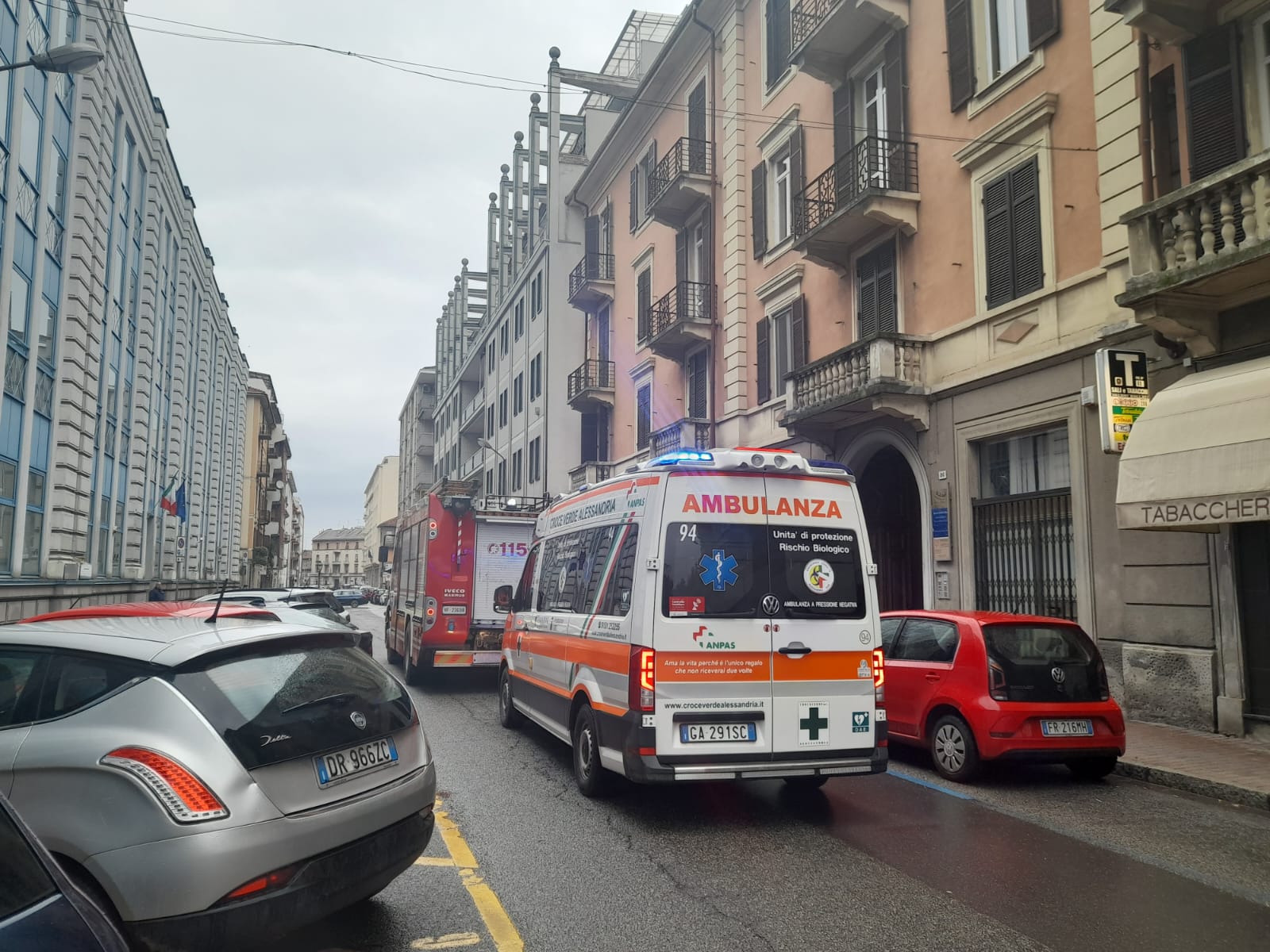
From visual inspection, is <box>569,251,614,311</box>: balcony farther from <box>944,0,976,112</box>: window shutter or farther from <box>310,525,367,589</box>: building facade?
<box>310,525,367,589</box>: building facade

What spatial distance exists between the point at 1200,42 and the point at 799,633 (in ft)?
29.8

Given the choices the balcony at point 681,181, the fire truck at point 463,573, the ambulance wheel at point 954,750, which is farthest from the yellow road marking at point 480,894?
the balcony at point 681,181

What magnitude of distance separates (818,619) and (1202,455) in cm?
530

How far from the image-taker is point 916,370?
Result: 1472cm

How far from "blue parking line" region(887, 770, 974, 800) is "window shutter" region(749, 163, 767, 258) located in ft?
46.0

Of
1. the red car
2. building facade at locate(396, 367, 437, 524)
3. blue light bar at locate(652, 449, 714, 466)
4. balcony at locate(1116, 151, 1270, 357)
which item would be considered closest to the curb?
the red car

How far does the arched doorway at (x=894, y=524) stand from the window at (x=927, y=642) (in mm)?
7649

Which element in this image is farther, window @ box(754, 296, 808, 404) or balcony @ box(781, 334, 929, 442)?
window @ box(754, 296, 808, 404)

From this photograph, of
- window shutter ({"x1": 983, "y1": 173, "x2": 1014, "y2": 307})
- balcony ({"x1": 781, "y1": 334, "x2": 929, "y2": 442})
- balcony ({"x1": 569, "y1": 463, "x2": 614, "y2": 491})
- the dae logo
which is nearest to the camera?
the dae logo

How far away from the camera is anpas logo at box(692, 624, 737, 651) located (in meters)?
6.30

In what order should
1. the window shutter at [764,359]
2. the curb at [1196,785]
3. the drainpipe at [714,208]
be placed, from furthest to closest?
the drainpipe at [714,208], the window shutter at [764,359], the curb at [1196,785]

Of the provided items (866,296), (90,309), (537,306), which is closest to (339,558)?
(537,306)

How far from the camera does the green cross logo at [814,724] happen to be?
6.41 m

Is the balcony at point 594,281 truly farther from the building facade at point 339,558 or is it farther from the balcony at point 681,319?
the building facade at point 339,558
